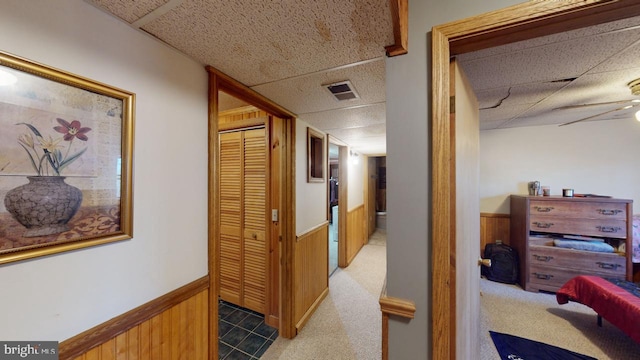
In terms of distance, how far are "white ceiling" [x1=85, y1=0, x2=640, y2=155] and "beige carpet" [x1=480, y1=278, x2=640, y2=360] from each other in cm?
225

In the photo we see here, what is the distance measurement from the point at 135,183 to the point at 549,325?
3767 millimetres

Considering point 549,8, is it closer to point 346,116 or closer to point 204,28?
point 204,28

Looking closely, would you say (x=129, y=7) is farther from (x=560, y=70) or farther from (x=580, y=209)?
(x=580, y=209)

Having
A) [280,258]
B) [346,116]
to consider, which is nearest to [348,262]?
[280,258]

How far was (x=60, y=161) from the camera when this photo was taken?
75cm

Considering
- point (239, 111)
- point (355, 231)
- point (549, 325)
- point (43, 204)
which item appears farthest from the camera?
point (355, 231)

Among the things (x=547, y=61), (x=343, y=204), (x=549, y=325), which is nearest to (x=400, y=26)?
(x=547, y=61)

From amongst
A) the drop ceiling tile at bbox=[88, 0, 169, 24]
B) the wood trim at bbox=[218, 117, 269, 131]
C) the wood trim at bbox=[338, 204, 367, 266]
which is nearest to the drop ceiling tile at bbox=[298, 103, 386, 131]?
the wood trim at bbox=[218, 117, 269, 131]

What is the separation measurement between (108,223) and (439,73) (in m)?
1.44

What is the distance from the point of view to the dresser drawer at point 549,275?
274 centimetres

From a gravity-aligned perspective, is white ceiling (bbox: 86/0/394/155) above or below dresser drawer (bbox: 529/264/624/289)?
above

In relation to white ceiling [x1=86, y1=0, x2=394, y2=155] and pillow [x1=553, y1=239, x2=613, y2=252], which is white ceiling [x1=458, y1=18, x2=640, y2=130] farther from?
pillow [x1=553, y1=239, x2=613, y2=252]

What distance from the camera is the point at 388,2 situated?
0.81 m

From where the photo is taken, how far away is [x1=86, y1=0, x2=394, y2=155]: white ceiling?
32.9 inches
